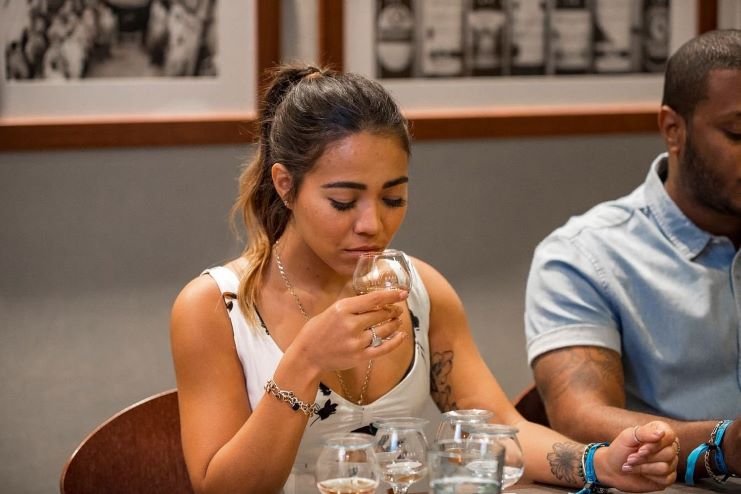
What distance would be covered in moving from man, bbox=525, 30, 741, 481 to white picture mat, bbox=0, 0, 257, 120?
3.78 ft

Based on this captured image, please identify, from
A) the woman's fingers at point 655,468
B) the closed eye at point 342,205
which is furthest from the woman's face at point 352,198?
the woman's fingers at point 655,468

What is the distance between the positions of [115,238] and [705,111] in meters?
1.73

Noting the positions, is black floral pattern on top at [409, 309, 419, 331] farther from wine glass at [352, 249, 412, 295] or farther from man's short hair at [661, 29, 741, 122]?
man's short hair at [661, 29, 741, 122]

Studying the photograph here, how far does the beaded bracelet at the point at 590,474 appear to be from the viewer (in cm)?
202

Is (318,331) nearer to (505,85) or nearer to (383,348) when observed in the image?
(383,348)

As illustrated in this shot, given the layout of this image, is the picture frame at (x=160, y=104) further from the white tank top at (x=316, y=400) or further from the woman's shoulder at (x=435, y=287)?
the white tank top at (x=316, y=400)

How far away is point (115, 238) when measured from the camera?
3316 millimetres

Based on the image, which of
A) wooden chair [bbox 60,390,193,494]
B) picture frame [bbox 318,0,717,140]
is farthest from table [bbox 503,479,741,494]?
picture frame [bbox 318,0,717,140]

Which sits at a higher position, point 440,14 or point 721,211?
point 440,14

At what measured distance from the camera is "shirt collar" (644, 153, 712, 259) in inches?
108

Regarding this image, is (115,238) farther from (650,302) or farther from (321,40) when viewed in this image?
(650,302)

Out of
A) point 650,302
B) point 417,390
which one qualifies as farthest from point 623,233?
point 417,390

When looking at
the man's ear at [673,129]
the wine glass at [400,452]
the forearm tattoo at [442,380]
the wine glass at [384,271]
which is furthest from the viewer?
the man's ear at [673,129]

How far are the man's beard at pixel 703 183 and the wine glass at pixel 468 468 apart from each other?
1.29 m
